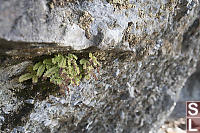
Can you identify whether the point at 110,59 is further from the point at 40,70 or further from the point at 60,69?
the point at 40,70

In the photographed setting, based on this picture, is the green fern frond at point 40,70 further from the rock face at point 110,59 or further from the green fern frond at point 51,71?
the rock face at point 110,59

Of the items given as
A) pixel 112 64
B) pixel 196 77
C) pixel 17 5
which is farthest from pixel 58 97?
pixel 196 77

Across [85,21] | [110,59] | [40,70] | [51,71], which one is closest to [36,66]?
[40,70]

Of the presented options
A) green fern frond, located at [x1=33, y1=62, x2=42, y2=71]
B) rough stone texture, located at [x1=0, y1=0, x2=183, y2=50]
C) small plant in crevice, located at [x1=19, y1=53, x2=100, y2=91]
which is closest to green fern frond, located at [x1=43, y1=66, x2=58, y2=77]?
small plant in crevice, located at [x1=19, y1=53, x2=100, y2=91]

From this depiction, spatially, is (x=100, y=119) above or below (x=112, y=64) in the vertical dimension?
below

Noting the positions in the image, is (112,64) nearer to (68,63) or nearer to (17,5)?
(68,63)

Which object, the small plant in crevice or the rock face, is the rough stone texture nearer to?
the rock face

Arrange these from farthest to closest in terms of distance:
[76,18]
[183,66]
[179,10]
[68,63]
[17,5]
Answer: [183,66]
[179,10]
[68,63]
[76,18]
[17,5]
